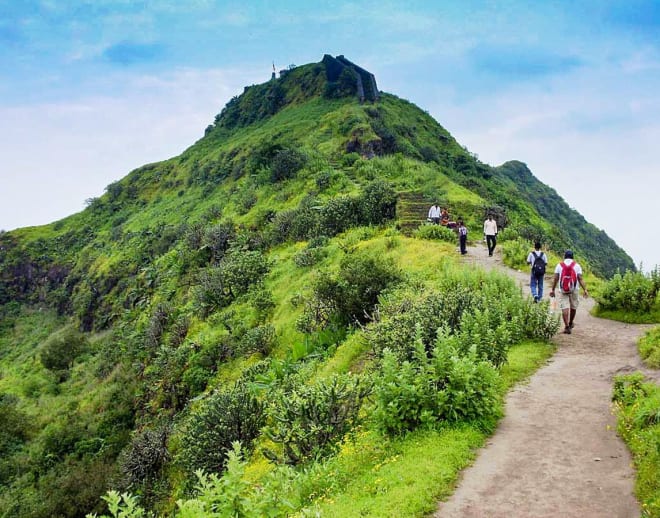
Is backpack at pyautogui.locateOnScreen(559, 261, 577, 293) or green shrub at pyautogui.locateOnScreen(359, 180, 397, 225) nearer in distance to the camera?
backpack at pyautogui.locateOnScreen(559, 261, 577, 293)

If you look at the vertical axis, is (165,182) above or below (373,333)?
above

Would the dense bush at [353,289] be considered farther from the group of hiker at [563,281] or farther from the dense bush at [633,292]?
the dense bush at [633,292]

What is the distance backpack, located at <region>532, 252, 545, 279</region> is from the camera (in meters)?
13.5

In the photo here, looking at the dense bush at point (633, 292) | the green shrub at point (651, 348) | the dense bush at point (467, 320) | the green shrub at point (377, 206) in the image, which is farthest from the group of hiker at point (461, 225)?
the green shrub at point (651, 348)

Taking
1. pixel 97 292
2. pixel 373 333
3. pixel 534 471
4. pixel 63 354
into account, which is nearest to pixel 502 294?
pixel 373 333

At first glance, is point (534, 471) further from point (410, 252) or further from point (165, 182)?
point (165, 182)

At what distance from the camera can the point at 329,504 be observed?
6035 mm

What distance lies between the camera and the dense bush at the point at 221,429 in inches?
432

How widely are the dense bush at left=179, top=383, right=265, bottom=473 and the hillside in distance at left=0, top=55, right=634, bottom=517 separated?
6.0 inches

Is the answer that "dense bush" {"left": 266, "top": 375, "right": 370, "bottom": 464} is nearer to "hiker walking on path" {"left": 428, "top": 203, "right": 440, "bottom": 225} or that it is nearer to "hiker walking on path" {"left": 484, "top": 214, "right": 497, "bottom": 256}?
"hiker walking on path" {"left": 484, "top": 214, "right": 497, "bottom": 256}

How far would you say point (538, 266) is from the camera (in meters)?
13.5

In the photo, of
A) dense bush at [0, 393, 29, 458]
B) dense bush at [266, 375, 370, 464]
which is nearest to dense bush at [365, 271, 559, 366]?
dense bush at [266, 375, 370, 464]

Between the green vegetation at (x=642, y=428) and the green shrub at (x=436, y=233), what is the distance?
13.8 metres

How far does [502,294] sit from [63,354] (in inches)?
1273
